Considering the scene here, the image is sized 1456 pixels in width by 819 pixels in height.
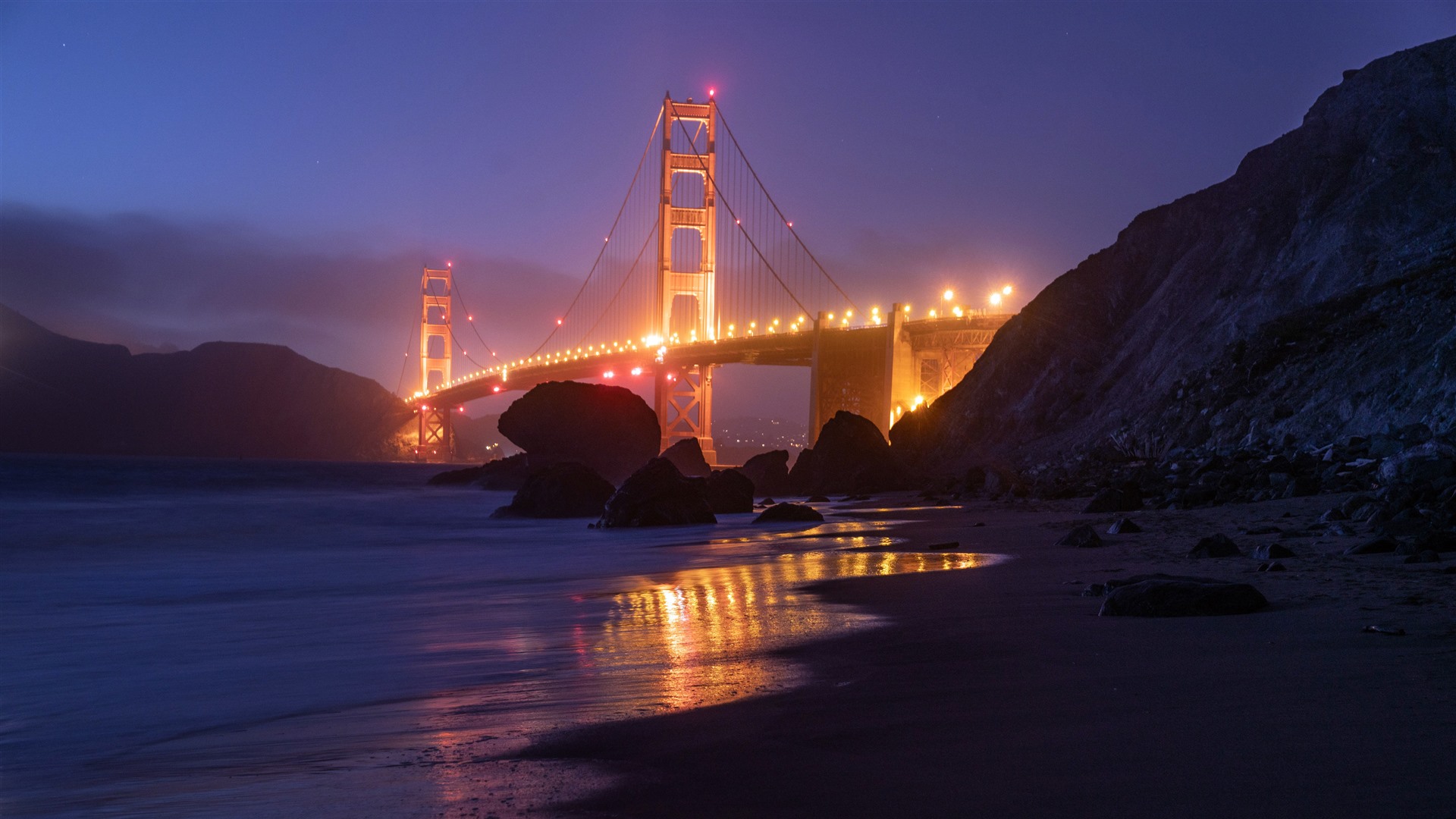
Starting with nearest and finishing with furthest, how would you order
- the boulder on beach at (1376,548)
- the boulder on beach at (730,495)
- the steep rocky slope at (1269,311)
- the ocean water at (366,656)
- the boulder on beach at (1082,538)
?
the ocean water at (366,656)
the boulder on beach at (1376,548)
the boulder on beach at (1082,538)
the steep rocky slope at (1269,311)
the boulder on beach at (730,495)

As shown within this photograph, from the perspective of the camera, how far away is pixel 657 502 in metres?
16.0

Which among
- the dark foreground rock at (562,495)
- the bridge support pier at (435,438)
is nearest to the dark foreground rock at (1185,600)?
the dark foreground rock at (562,495)

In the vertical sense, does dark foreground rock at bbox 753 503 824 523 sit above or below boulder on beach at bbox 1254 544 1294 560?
below

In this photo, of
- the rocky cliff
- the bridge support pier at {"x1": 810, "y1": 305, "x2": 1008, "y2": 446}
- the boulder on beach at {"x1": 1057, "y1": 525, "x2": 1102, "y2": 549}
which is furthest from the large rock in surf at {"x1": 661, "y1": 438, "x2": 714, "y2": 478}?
the rocky cliff

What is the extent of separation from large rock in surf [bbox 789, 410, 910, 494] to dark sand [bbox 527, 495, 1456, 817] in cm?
2027

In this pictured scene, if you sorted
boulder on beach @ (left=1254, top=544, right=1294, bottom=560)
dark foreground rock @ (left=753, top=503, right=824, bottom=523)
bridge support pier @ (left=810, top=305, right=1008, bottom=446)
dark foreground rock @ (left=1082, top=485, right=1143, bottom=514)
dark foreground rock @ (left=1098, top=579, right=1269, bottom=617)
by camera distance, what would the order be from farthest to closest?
bridge support pier @ (left=810, top=305, right=1008, bottom=446) < dark foreground rock @ (left=753, top=503, right=824, bottom=523) < dark foreground rock @ (left=1082, top=485, right=1143, bottom=514) < boulder on beach @ (left=1254, top=544, right=1294, bottom=560) < dark foreground rock @ (left=1098, top=579, right=1269, bottom=617)

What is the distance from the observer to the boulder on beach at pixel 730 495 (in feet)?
62.2

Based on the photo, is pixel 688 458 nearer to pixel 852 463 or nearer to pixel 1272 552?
pixel 852 463

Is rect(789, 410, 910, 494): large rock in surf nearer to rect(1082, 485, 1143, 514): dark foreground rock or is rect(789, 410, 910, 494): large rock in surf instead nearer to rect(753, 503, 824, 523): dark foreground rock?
rect(753, 503, 824, 523): dark foreground rock

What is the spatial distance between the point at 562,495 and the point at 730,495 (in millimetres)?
3685

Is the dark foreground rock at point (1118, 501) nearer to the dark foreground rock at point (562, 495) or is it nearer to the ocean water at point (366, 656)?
the ocean water at point (366, 656)

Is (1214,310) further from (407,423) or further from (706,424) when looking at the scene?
(407,423)

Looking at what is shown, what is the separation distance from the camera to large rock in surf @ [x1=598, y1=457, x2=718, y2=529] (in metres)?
15.8

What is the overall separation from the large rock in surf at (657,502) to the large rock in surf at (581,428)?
62.4 ft
